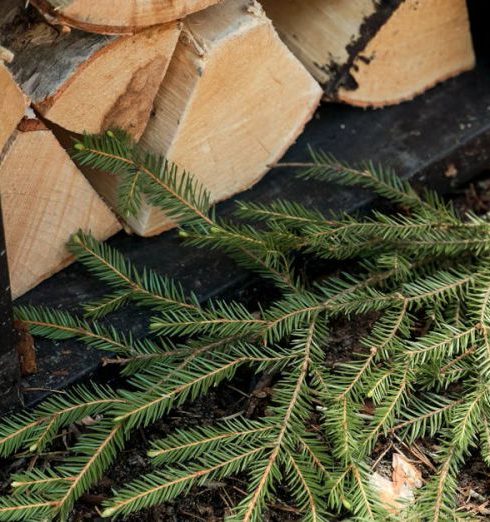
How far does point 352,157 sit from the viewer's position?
7.66 ft

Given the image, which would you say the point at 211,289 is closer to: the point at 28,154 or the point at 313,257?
the point at 313,257

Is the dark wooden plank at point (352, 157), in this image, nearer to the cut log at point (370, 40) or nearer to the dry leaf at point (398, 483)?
the cut log at point (370, 40)

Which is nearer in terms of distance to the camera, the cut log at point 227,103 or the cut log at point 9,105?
the cut log at point 9,105

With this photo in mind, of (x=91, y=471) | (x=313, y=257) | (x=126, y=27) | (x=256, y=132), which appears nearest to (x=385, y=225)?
(x=313, y=257)

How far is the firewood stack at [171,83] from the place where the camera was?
68.9 inches

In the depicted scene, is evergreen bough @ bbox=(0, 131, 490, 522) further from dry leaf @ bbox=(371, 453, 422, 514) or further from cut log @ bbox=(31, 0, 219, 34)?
cut log @ bbox=(31, 0, 219, 34)

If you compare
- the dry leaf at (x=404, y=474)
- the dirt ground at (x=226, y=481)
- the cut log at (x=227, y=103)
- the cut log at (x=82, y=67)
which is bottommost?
the dry leaf at (x=404, y=474)

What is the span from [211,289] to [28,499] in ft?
2.06

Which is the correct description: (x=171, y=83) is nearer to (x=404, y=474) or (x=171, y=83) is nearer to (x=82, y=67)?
(x=82, y=67)

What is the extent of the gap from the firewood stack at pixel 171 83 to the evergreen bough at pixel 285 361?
0.07 metres

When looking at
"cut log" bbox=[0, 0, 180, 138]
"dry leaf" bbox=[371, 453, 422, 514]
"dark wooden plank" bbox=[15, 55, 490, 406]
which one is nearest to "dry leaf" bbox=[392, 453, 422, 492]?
"dry leaf" bbox=[371, 453, 422, 514]

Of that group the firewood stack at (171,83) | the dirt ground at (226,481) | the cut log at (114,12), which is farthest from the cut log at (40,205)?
the dirt ground at (226,481)

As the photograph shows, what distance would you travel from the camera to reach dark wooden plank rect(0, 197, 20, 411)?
62.7 inches

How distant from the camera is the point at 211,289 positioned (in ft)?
6.59
